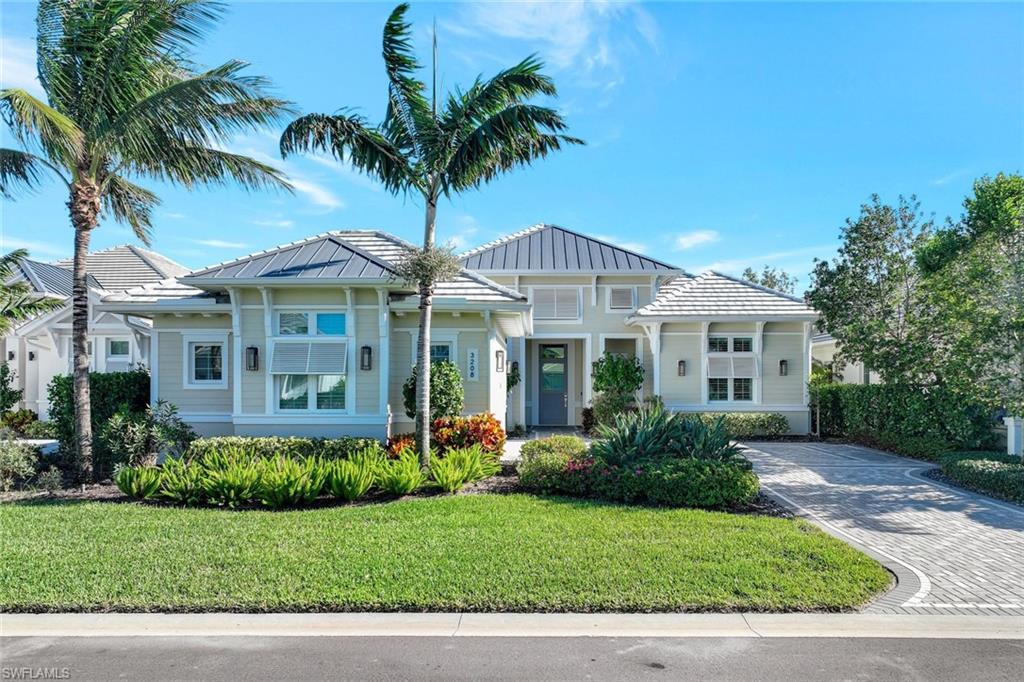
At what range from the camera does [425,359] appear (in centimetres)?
988

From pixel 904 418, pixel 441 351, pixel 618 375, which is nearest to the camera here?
pixel 441 351

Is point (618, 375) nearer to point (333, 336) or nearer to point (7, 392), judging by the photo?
point (333, 336)

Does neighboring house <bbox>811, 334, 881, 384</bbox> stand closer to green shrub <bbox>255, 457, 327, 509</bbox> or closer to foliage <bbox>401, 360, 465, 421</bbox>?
foliage <bbox>401, 360, 465, 421</bbox>

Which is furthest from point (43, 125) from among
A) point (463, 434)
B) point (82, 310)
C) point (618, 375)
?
point (618, 375)

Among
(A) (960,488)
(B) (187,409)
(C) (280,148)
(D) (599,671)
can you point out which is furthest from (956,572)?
(B) (187,409)

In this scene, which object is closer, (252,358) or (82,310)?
(82,310)

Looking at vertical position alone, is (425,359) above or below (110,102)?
below

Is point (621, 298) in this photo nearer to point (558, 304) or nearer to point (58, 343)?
point (558, 304)

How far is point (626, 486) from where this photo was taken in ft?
28.3

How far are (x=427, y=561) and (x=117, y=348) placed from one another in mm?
17512

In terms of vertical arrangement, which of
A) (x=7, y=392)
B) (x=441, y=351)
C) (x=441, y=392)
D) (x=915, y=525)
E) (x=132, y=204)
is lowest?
(x=915, y=525)

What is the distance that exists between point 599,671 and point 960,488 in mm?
9736

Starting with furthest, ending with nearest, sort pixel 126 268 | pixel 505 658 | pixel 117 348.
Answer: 1. pixel 126 268
2. pixel 117 348
3. pixel 505 658

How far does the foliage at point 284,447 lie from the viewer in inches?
410
